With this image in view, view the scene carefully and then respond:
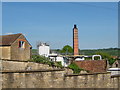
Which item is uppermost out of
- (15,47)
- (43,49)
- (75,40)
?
(75,40)

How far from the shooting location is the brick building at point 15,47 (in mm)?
22891

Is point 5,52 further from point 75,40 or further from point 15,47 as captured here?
point 75,40

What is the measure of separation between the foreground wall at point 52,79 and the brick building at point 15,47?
11.8 meters

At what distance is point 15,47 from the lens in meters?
23.7

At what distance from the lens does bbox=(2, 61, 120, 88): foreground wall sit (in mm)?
10375

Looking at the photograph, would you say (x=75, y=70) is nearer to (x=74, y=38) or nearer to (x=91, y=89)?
(x=91, y=89)

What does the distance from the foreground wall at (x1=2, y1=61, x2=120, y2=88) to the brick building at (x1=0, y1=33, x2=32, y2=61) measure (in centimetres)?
1183

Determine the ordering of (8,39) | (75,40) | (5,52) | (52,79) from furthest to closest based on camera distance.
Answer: (75,40) < (8,39) < (5,52) < (52,79)

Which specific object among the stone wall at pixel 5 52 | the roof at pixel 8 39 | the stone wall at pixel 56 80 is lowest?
the stone wall at pixel 56 80

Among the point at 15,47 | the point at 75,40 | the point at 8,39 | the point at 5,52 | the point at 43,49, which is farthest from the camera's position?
the point at 75,40

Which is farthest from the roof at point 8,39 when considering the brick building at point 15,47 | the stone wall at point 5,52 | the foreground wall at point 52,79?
the foreground wall at point 52,79

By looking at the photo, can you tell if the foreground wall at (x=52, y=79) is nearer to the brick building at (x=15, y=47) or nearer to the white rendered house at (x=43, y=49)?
the brick building at (x=15, y=47)

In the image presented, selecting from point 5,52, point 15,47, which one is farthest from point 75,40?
point 5,52

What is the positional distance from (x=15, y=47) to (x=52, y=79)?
13.3 meters
